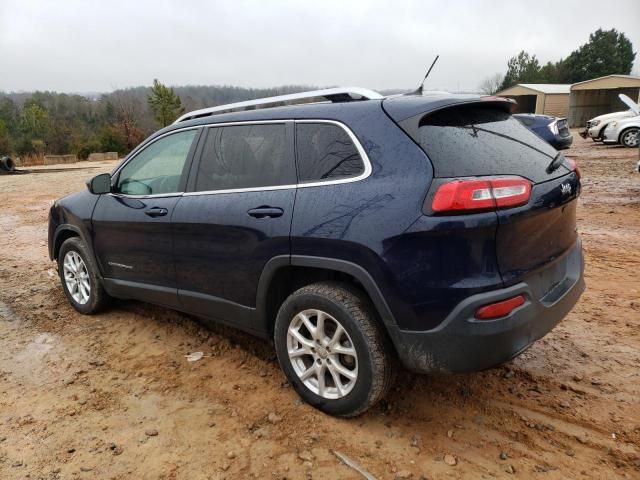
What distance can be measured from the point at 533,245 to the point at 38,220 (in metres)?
9.60

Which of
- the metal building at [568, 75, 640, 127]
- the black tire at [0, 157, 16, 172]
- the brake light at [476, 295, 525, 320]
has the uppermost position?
the metal building at [568, 75, 640, 127]

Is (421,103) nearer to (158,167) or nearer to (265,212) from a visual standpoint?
(265,212)

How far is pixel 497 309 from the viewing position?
7.38 ft

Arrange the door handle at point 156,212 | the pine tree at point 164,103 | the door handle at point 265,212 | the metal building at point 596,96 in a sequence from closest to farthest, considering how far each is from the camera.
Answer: the door handle at point 265,212 → the door handle at point 156,212 → the metal building at point 596,96 → the pine tree at point 164,103

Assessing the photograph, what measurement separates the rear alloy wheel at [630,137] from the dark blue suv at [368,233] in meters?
16.4

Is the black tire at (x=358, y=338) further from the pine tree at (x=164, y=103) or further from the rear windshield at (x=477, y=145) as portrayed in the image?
the pine tree at (x=164, y=103)

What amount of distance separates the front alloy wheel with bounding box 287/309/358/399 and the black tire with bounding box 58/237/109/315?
2.32m

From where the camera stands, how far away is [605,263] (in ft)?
17.2

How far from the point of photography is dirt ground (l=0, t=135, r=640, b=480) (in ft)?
8.01

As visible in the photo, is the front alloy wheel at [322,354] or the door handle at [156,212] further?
the door handle at [156,212]

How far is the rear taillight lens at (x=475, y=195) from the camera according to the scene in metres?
2.21

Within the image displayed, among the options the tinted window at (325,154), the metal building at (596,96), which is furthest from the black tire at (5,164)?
the metal building at (596,96)

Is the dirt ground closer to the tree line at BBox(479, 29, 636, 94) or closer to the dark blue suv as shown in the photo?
the dark blue suv

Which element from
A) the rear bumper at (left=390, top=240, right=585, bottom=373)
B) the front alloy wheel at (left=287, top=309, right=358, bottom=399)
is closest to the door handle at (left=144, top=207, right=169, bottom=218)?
the front alloy wheel at (left=287, top=309, right=358, bottom=399)
